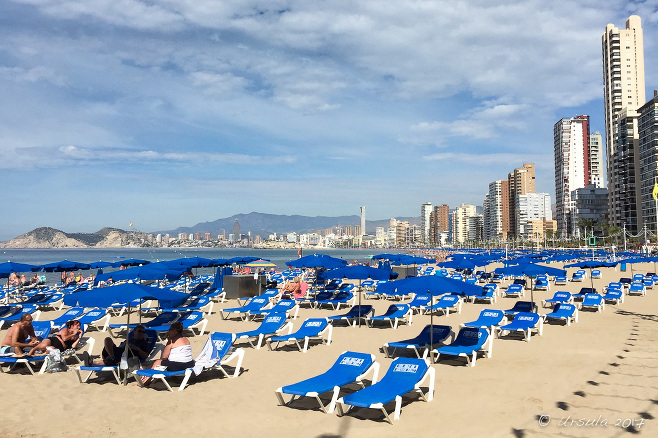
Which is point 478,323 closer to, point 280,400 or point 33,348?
point 280,400

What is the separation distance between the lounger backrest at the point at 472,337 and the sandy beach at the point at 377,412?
395 mm

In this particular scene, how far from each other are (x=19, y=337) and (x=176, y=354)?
3.29 metres

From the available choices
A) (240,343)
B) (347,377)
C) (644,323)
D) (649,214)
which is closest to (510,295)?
(644,323)

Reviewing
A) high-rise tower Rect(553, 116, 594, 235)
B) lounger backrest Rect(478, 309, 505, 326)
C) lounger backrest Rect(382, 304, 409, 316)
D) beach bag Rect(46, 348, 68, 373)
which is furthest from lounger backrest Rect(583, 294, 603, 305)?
high-rise tower Rect(553, 116, 594, 235)

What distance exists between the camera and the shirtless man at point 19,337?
8273 millimetres

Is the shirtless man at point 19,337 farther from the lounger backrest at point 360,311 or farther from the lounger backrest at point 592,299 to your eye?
the lounger backrest at point 592,299

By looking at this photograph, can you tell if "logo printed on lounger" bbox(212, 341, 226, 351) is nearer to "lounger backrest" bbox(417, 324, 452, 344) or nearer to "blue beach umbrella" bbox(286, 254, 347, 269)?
"lounger backrest" bbox(417, 324, 452, 344)

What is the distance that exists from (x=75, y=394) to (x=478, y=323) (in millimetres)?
8203

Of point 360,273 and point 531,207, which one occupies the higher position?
point 531,207

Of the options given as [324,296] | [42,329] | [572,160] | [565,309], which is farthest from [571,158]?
[42,329]

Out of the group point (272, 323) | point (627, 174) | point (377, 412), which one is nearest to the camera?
point (377, 412)

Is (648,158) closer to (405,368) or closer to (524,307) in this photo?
(524,307)

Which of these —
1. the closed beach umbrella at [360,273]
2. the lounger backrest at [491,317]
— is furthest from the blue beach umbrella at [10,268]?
the lounger backrest at [491,317]

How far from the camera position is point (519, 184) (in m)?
177
